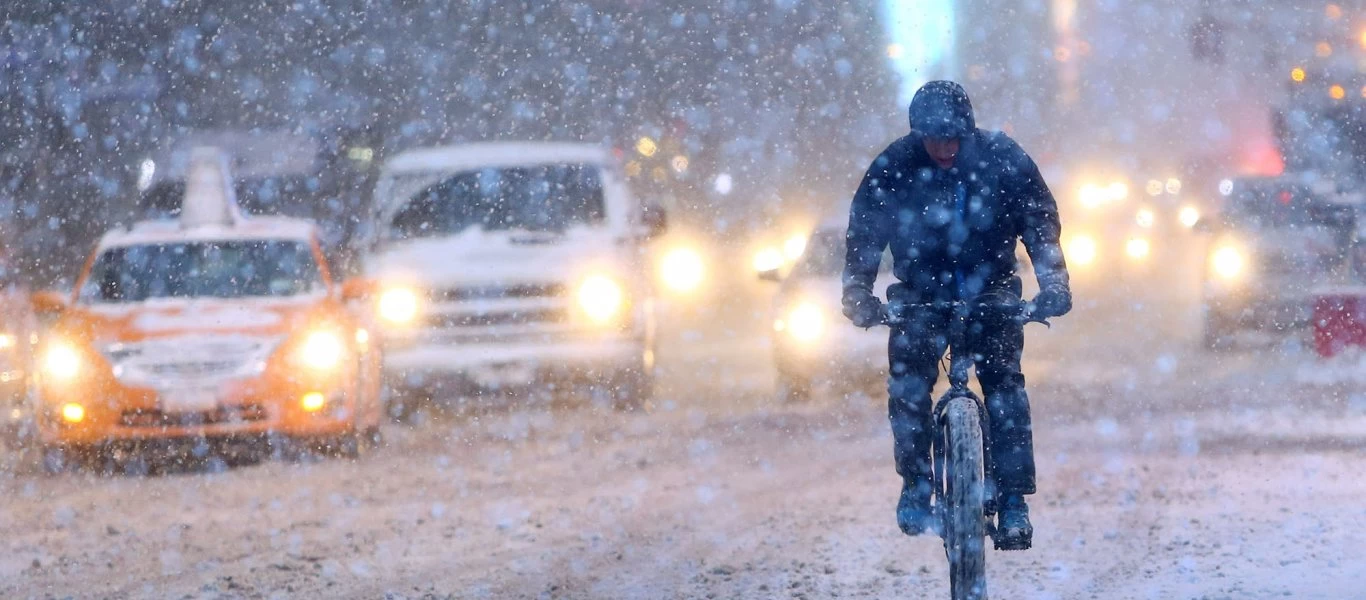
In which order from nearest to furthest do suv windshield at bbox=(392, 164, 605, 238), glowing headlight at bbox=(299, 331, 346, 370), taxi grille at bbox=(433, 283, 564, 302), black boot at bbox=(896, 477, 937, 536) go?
black boot at bbox=(896, 477, 937, 536) < glowing headlight at bbox=(299, 331, 346, 370) < taxi grille at bbox=(433, 283, 564, 302) < suv windshield at bbox=(392, 164, 605, 238)

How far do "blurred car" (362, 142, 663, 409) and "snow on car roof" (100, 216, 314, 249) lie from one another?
4.14 feet

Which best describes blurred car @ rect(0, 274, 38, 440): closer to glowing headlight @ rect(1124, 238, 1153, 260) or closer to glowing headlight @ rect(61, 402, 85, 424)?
glowing headlight @ rect(61, 402, 85, 424)

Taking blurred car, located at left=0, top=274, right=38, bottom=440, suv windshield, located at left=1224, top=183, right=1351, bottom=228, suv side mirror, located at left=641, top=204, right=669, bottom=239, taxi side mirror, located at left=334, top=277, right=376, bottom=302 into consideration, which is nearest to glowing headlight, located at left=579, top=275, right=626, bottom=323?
suv side mirror, located at left=641, top=204, right=669, bottom=239

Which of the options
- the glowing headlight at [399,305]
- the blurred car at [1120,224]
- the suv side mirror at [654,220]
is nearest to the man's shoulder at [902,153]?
the glowing headlight at [399,305]

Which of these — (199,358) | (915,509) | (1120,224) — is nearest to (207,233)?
(199,358)

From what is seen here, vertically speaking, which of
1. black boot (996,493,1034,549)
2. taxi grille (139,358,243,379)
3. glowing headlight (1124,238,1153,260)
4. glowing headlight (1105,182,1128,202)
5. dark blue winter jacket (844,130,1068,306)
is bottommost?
black boot (996,493,1034,549)

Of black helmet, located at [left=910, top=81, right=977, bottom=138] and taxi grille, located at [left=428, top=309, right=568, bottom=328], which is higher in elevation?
taxi grille, located at [left=428, top=309, right=568, bottom=328]

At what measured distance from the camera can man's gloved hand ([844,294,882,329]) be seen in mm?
5832

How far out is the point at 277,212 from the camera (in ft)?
83.1

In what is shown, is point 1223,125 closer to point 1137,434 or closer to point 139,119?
point 139,119

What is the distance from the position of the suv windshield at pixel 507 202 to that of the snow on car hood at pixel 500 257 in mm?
141

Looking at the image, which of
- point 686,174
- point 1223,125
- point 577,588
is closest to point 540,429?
point 577,588

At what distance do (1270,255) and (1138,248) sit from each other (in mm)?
16554

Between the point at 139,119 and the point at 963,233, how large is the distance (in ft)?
72.2
